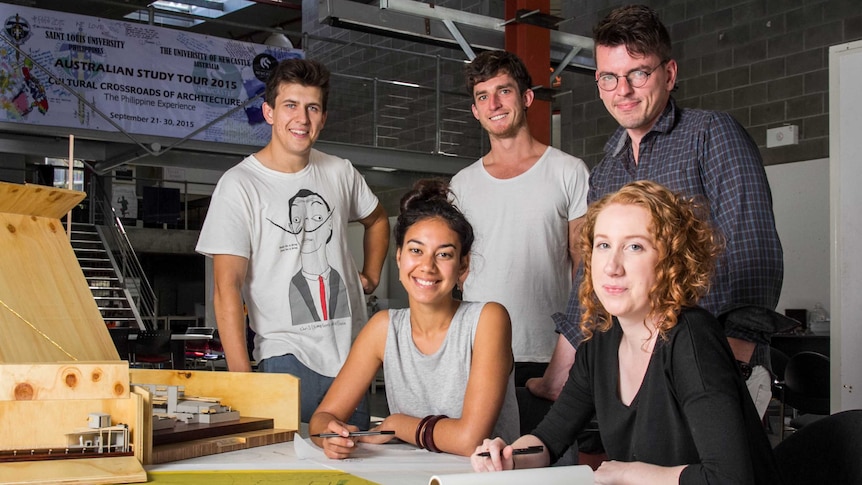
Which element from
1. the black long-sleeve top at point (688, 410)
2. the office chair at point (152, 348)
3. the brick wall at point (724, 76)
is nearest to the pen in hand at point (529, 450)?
the black long-sleeve top at point (688, 410)

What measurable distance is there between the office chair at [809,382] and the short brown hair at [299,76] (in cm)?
344

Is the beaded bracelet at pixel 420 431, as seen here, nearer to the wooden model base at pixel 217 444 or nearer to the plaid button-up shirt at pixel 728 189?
the wooden model base at pixel 217 444

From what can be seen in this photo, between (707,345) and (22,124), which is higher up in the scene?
(22,124)

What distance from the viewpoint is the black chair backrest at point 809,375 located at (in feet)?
15.8

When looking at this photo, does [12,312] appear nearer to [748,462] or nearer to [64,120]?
[748,462]

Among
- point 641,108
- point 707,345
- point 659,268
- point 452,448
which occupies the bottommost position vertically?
point 452,448

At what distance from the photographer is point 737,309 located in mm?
1722

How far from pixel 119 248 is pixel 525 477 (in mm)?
11921

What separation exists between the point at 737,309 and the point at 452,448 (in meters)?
0.62

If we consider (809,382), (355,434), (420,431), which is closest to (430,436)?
(420,431)

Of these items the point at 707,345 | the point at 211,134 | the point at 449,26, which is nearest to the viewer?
the point at 707,345

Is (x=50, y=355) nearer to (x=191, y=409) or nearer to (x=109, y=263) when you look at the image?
(x=191, y=409)

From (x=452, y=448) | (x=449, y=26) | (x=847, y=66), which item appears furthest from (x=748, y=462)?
(x=449, y=26)

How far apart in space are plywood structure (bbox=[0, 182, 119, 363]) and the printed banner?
6042 mm
